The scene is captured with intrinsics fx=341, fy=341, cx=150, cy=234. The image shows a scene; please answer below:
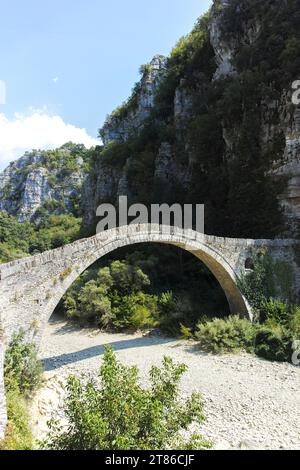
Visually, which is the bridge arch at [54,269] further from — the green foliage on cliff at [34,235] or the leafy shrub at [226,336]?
the green foliage on cliff at [34,235]

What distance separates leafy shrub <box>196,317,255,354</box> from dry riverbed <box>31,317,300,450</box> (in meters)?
0.49

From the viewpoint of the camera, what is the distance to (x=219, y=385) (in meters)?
10.3

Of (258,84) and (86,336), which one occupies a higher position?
(258,84)

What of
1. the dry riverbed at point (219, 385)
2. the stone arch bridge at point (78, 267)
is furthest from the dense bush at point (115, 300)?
the stone arch bridge at point (78, 267)

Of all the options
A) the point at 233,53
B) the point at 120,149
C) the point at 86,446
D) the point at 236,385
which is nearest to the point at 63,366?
the point at 236,385

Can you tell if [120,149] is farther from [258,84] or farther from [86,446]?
[86,446]

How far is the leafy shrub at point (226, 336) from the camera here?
13219mm

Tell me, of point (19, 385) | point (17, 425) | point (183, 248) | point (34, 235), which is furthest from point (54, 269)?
point (34, 235)

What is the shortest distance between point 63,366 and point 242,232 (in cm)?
1207

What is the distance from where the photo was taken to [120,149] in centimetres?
3475

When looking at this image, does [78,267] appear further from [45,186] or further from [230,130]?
[45,186]

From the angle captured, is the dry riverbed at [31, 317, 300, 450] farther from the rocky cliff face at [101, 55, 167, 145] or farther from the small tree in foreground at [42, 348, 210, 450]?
the rocky cliff face at [101, 55, 167, 145]

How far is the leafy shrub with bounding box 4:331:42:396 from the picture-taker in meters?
8.05

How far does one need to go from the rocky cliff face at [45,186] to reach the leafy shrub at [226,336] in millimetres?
56050
